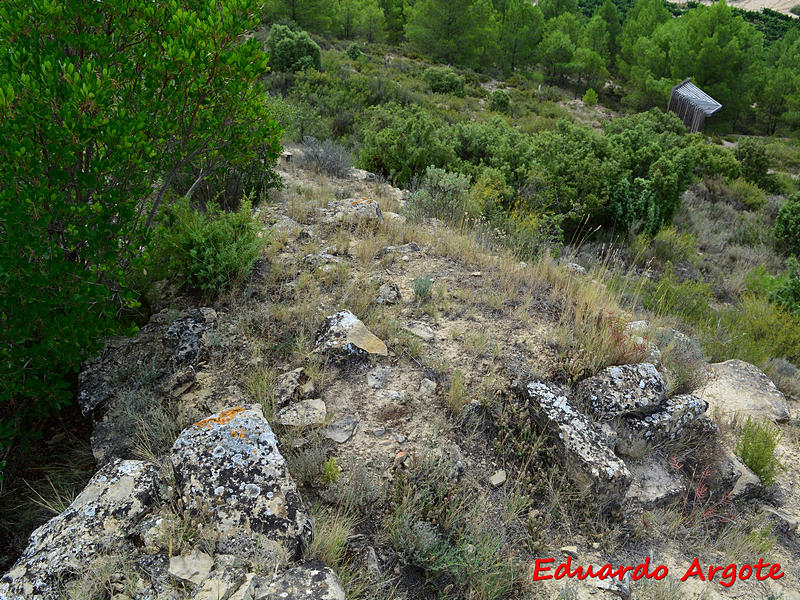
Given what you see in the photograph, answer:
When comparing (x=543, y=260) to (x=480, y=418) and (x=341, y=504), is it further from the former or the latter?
(x=341, y=504)

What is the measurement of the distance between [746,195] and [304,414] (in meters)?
14.6

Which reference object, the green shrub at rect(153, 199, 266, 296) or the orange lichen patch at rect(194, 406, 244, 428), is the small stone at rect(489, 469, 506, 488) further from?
the green shrub at rect(153, 199, 266, 296)

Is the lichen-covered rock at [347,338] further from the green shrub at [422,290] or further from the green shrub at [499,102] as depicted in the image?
the green shrub at [499,102]

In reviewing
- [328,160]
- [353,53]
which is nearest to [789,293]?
[328,160]

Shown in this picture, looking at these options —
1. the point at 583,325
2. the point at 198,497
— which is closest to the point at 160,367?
the point at 198,497

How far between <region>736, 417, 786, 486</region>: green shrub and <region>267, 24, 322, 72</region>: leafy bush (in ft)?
52.7

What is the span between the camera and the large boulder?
425 cm

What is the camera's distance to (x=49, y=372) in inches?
112

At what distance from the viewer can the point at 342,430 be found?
2947 mm

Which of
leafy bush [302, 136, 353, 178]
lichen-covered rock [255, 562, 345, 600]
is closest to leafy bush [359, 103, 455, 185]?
leafy bush [302, 136, 353, 178]

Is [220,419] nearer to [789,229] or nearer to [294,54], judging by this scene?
[789,229]

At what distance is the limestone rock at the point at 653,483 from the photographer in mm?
3158

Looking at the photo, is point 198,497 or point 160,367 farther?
point 160,367

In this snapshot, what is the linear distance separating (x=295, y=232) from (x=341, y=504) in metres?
3.19
